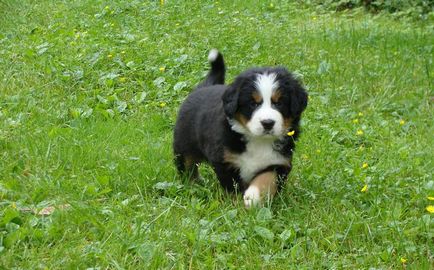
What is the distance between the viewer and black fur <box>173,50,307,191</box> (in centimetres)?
405

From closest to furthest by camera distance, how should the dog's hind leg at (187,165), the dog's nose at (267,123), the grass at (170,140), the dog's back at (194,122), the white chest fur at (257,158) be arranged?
the grass at (170,140) → the dog's nose at (267,123) → the white chest fur at (257,158) → the dog's back at (194,122) → the dog's hind leg at (187,165)

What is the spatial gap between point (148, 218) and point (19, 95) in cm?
270

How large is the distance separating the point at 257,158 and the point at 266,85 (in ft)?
1.43

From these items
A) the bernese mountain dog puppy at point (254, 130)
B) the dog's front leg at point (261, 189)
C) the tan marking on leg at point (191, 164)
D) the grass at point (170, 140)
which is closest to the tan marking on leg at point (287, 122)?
the bernese mountain dog puppy at point (254, 130)

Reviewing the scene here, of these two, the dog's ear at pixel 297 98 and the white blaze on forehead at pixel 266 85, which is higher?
the white blaze on forehead at pixel 266 85

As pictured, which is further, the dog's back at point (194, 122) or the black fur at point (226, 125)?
the dog's back at point (194, 122)

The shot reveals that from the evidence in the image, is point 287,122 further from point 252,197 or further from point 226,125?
point 252,197

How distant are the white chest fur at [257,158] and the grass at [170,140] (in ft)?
0.58

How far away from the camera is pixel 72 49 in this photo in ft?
24.2

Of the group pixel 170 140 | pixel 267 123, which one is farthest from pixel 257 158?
pixel 170 140

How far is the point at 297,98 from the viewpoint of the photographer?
4105 millimetres

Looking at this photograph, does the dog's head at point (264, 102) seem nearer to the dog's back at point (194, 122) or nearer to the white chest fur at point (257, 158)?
the white chest fur at point (257, 158)

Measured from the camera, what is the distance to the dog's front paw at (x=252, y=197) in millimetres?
3975

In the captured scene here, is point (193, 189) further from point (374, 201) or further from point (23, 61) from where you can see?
point (23, 61)
